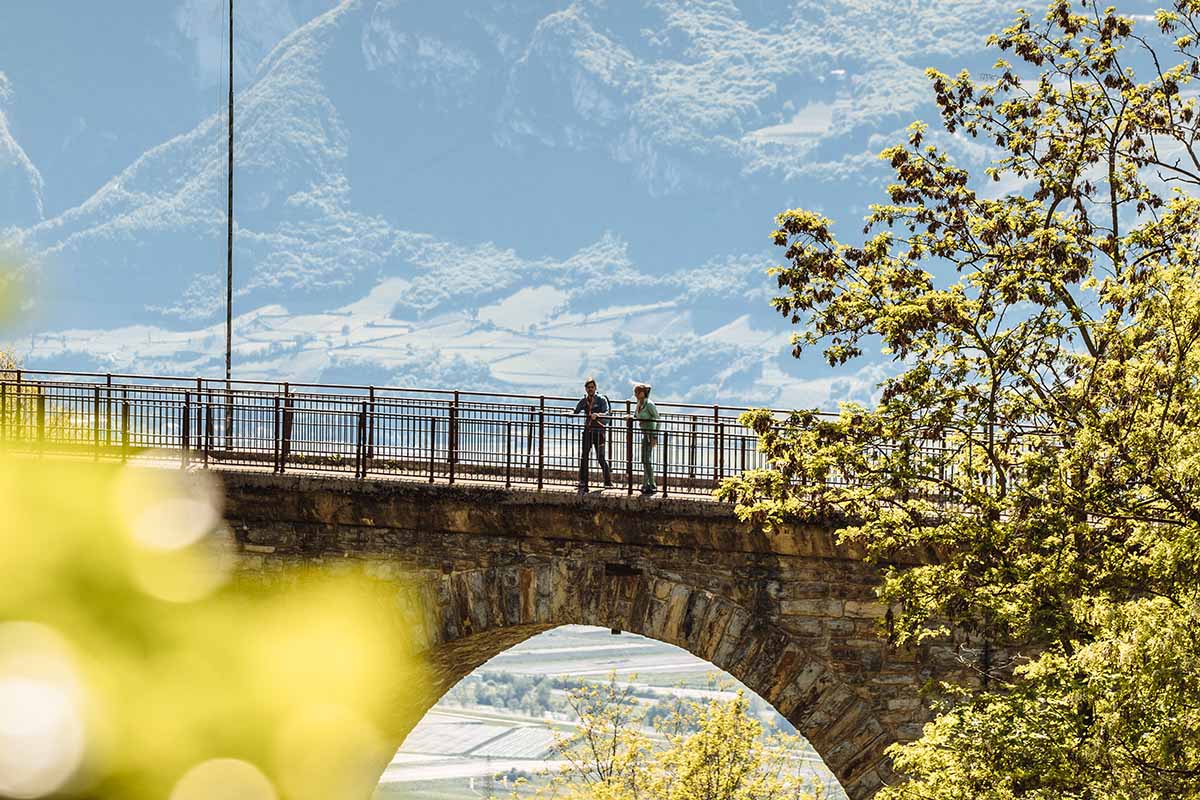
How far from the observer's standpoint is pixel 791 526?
16.0 m

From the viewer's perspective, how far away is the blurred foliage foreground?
2287 mm

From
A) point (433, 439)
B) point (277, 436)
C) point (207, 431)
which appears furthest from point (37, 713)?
point (207, 431)

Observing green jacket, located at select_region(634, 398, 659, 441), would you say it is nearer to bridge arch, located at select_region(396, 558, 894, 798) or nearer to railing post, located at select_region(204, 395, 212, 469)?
bridge arch, located at select_region(396, 558, 894, 798)

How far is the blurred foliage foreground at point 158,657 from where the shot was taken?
2.29m

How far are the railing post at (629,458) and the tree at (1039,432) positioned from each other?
5.38 feet

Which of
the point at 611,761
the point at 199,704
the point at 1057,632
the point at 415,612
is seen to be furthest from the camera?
the point at 611,761

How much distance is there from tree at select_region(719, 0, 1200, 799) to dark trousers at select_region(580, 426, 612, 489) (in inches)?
86.9

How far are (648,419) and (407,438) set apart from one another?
10.5ft

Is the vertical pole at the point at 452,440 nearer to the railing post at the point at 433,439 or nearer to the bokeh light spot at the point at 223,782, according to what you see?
the railing post at the point at 433,439

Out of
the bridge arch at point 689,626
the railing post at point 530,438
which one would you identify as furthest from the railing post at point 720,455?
the railing post at point 530,438

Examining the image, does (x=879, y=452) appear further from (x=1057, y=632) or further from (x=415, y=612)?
(x=415, y=612)

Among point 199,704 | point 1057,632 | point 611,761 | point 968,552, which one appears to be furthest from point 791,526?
point 611,761

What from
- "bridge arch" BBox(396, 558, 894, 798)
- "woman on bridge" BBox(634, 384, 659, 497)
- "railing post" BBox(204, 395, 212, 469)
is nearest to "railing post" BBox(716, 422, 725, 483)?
"woman on bridge" BBox(634, 384, 659, 497)

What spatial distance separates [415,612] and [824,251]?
612 cm
